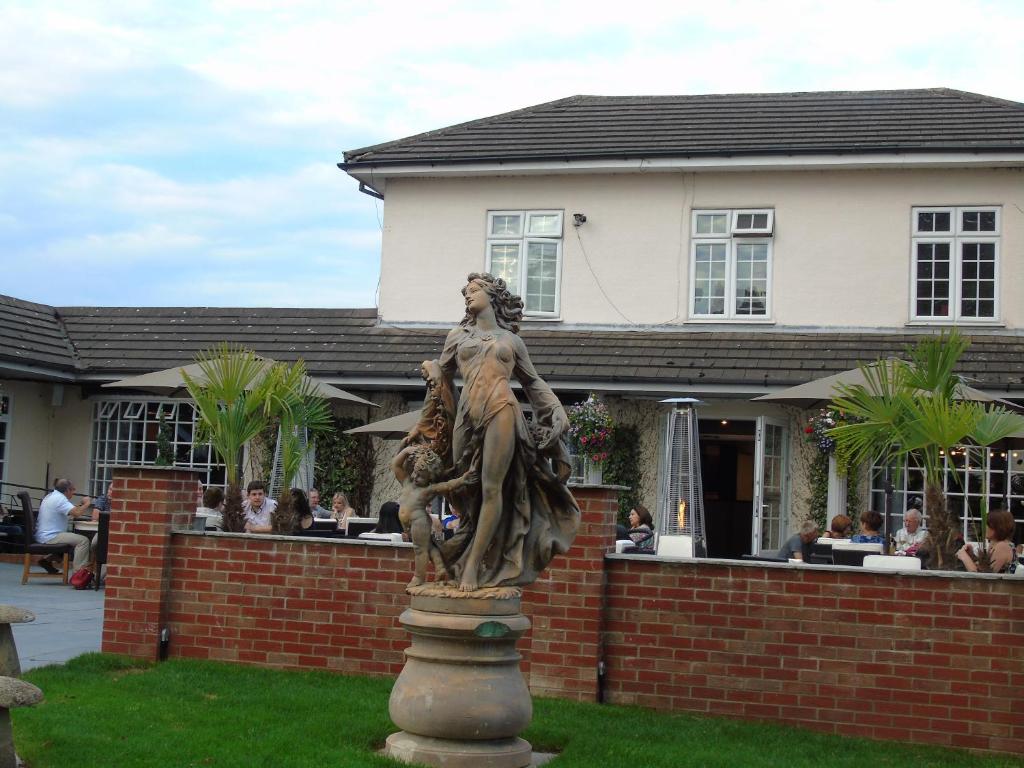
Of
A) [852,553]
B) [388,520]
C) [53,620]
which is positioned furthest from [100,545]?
[852,553]

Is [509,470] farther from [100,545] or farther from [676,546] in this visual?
[100,545]

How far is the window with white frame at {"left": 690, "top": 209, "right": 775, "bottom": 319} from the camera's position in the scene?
679 inches

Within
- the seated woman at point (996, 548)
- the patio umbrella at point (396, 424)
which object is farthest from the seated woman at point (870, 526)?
the patio umbrella at point (396, 424)

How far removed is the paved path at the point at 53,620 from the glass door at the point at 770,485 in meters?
8.03

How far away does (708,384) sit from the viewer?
52.0 feet

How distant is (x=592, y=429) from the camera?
16.3 meters

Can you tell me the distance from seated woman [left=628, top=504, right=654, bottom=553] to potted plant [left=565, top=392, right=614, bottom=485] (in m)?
2.23

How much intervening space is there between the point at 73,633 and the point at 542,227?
9.78 metres

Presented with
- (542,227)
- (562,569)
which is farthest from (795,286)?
(562,569)

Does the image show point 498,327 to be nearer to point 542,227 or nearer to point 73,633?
point 73,633

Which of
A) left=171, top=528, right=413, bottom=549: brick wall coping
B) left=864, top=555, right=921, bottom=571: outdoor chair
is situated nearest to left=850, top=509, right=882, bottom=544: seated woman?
left=864, top=555, right=921, bottom=571: outdoor chair

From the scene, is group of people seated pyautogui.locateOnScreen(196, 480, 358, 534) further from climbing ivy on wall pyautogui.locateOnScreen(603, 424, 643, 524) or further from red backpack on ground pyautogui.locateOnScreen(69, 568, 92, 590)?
climbing ivy on wall pyautogui.locateOnScreen(603, 424, 643, 524)

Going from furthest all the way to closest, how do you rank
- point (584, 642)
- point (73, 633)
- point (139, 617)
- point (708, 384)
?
point (708, 384), point (73, 633), point (139, 617), point (584, 642)

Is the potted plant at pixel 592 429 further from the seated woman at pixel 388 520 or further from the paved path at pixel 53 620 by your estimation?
the paved path at pixel 53 620
